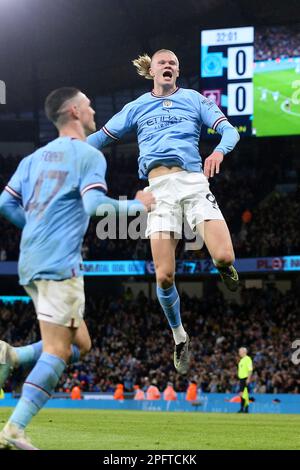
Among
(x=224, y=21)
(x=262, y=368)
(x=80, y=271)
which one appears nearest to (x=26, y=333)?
(x=262, y=368)

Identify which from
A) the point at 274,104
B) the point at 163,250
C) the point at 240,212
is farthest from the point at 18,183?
the point at 240,212

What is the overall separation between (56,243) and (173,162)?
3074 millimetres

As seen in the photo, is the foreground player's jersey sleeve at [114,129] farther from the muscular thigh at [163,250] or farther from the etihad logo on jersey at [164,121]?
the muscular thigh at [163,250]

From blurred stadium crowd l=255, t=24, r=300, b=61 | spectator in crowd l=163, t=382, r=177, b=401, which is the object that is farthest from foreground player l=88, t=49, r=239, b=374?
blurred stadium crowd l=255, t=24, r=300, b=61

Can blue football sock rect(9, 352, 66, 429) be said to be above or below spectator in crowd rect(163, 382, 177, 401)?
above

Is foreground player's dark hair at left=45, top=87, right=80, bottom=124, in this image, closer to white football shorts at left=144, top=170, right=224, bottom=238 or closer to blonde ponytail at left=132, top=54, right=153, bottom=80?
white football shorts at left=144, top=170, right=224, bottom=238

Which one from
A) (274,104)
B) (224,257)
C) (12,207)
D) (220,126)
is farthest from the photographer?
(274,104)

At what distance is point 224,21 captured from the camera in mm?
35562

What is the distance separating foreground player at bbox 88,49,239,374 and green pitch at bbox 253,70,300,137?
1905cm

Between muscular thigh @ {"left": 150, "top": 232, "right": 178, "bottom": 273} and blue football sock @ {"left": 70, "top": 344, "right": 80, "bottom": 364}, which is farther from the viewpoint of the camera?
muscular thigh @ {"left": 150, "top": 232, "right": 178, "bottom": 273}

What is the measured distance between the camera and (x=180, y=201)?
9172 mm

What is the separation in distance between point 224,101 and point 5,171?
1664cm

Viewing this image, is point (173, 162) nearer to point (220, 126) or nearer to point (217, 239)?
point (220, 126)

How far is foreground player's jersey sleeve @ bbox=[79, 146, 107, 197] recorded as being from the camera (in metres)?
6.10
